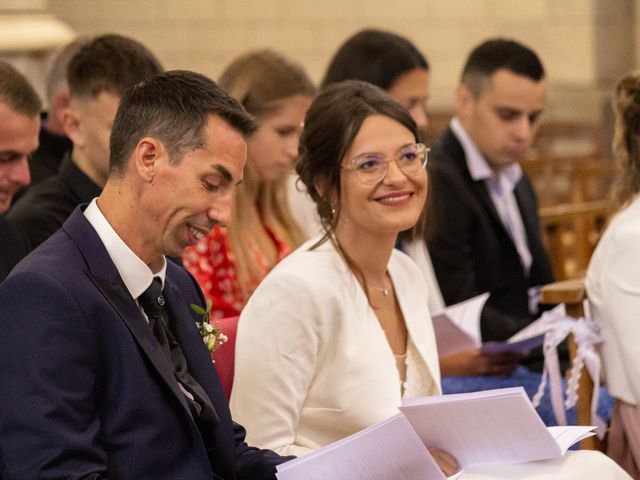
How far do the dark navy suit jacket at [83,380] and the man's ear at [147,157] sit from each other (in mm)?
152

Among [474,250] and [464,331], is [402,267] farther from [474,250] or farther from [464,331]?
[474,250]

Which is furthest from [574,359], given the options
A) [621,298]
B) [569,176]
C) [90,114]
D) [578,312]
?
[569,176]

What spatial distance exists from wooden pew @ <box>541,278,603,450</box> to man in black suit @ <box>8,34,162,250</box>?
1.50 meters

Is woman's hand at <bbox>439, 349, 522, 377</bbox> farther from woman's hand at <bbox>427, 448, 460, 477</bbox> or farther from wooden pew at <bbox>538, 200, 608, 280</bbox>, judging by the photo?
woman's hand at <bbox>427, 448, 460, 477</bbox>

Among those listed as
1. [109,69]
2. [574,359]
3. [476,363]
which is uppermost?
[109,69]

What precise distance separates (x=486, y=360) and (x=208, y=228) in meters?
2.00

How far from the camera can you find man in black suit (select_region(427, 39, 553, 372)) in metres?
4.69

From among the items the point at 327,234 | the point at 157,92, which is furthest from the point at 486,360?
the point at 157,92

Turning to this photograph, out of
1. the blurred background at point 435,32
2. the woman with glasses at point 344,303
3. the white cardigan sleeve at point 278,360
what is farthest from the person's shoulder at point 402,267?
the blurred background at point 435,32

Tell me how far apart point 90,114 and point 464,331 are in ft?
4.65

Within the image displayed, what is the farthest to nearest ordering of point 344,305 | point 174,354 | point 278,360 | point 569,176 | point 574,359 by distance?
point 569,176 → point 574,359 → point 344,305 → point 278,360 → point 174,354

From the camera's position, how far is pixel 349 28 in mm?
11586

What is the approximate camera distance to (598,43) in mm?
11766

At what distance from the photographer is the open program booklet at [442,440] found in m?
2.18
